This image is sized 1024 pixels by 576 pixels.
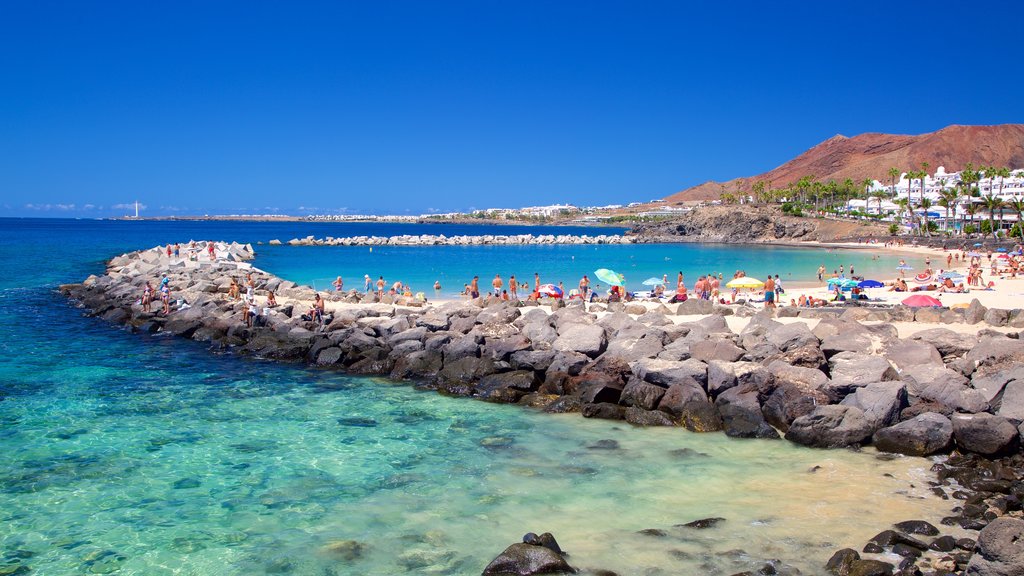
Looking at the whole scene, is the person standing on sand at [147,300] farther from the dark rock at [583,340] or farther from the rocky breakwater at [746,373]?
the dark rock at [583,340]

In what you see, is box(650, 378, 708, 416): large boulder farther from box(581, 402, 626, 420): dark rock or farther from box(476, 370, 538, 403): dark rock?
box(476, 370, 538, 403): dark rock

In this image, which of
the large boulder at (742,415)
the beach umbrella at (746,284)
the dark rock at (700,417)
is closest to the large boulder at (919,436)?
the large boulder at (742,415)

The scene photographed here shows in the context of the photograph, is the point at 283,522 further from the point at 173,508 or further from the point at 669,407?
the point at 669,407

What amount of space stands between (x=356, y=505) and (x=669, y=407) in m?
6.53

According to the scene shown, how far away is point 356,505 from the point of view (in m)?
10.0

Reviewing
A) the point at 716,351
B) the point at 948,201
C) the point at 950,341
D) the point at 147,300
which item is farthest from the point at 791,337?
the point at 948,201

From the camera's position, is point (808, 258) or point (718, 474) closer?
point (718, 474)

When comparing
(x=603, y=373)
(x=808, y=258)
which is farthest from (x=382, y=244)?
(x=603, y=373)

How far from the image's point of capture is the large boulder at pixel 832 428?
11953 millimetres

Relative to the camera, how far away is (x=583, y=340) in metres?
17.4

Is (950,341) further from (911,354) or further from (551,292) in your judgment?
(551,292)

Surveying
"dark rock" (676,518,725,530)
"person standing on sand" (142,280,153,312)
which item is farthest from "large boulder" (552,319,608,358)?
"person standing on sand" (142,280,153,312)

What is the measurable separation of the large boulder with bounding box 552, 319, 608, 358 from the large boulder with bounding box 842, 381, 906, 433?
19.2ft

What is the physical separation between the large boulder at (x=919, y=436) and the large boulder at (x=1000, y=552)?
4378 mm
